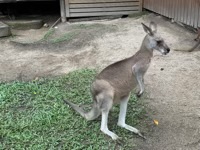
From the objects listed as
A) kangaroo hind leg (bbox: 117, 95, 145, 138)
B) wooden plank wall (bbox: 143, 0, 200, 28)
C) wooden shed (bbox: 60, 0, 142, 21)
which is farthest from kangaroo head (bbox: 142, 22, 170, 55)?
wooden shed (bbox: 60, 0, 142, 21)

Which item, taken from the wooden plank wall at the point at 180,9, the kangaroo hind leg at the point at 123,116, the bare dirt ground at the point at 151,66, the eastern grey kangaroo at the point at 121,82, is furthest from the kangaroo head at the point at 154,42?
the wooden plank wall at the point at 180,9

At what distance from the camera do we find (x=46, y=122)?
A: 379 centimetres

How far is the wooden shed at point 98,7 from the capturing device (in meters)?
8.74

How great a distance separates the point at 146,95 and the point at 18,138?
1.86m

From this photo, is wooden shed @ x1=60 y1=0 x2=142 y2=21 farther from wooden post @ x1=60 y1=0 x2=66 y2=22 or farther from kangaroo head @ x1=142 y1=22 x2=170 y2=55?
kangaroo head @ x1=142 y1=22 x2=170 y2=55

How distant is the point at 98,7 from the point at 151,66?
12.9ft

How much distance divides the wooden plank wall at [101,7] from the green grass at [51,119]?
4.18m

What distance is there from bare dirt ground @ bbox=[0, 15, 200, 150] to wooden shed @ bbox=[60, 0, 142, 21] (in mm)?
509

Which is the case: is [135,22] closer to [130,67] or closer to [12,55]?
[12,55]

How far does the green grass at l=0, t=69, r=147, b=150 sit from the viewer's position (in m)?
3.43

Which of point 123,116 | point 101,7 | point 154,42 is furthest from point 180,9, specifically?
point 123,116

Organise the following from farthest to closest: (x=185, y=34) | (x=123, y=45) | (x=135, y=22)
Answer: (x=135, y=22) < (x=185, y=34) < (x=123, y=45)

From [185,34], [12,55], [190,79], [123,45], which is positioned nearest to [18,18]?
[12,55]

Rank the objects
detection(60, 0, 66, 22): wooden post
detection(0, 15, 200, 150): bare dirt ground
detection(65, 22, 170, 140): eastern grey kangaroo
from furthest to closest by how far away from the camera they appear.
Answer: detection(60, 0, 66, 22): wooden post, detection(0, 15, 200, 150): bare dirt ground, detection(65, 22, 170, 140): eastern grey kangaroo
